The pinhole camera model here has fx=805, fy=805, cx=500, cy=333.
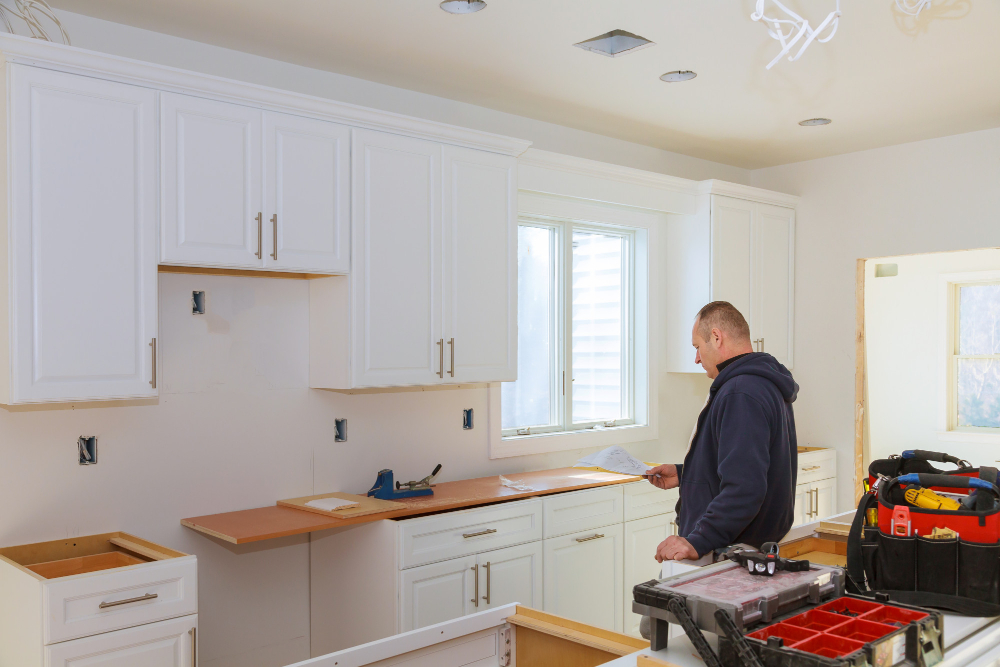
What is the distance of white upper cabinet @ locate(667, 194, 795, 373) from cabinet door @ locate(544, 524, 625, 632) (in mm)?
1431

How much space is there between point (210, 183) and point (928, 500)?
8.02 ft

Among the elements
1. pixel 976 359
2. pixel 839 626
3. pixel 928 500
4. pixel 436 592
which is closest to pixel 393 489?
pixel 436 592

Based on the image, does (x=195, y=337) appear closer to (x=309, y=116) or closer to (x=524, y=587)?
(x=309, y=116)

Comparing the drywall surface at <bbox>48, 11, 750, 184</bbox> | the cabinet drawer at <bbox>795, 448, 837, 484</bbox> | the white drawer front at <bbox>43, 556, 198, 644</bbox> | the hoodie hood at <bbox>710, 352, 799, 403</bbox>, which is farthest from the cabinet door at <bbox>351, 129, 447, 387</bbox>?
the cabinet drawer at <bbox>795, 448, 837, 484</bbox>

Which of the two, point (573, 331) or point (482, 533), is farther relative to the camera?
point (573, 331)

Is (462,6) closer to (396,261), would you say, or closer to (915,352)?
(396,261)

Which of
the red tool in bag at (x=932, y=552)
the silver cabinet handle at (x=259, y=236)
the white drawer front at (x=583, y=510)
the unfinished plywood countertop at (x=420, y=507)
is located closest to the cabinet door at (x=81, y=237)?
the silver cabinet handle at (x=259, y=236)

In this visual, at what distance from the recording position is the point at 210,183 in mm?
2867

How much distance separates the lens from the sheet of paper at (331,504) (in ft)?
10.6

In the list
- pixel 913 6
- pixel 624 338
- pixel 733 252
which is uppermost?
pixel 913 6

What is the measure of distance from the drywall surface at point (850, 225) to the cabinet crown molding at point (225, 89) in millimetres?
2609

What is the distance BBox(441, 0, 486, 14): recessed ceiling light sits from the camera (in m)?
2.83

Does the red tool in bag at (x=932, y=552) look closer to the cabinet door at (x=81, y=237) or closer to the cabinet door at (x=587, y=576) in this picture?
the cabinet door at (x=587, y=576)

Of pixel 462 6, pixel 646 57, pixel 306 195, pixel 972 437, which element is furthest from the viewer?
pixel 972 437
